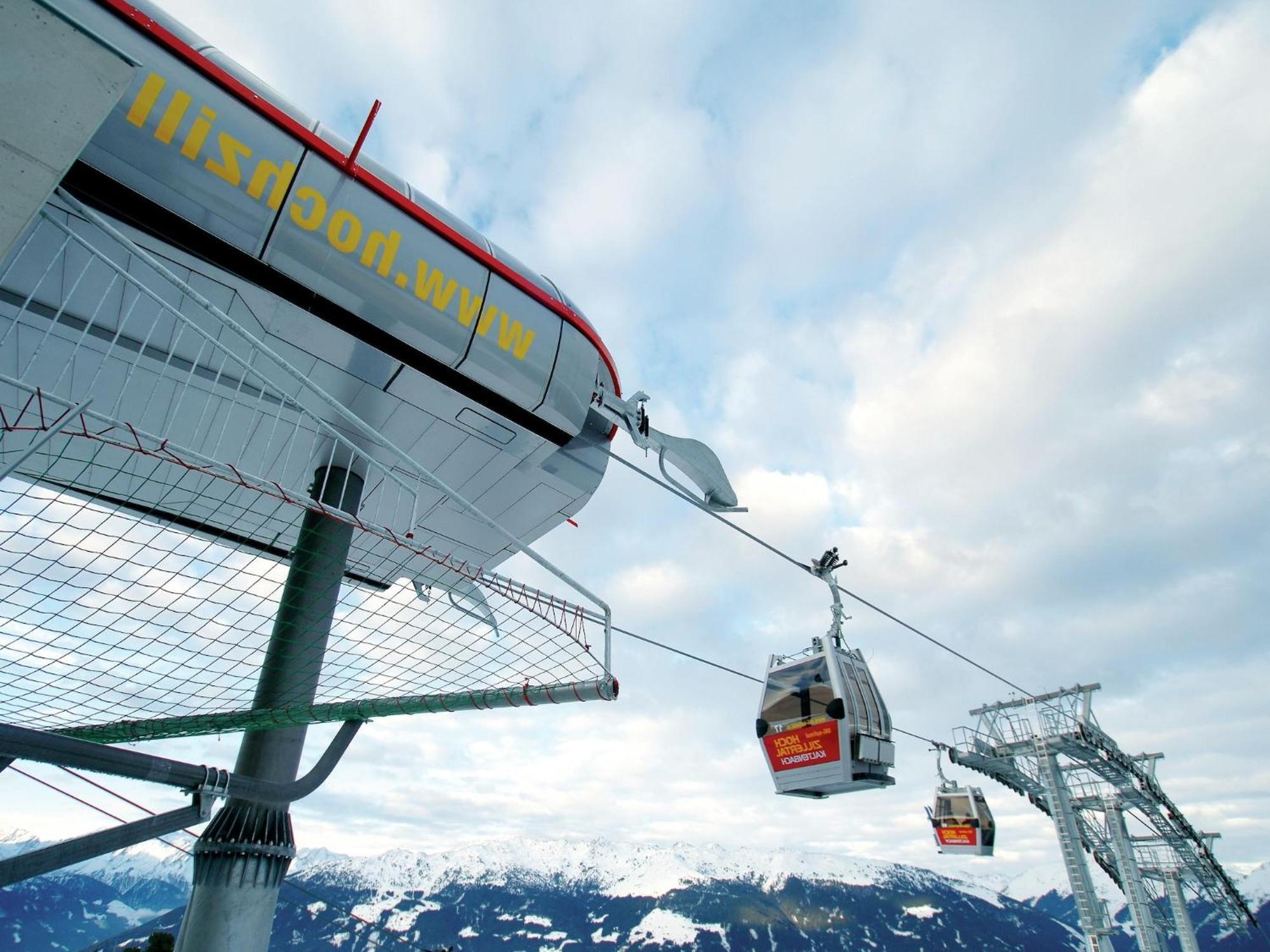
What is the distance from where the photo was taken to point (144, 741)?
851cm

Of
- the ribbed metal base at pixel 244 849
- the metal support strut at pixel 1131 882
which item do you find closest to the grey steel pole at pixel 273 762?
the ribbed metal base at pixel 244 849

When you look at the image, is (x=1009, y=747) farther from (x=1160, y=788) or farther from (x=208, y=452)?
(x=208, y=452)

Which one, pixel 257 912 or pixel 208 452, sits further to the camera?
pixel 208 452

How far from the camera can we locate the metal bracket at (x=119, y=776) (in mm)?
4848

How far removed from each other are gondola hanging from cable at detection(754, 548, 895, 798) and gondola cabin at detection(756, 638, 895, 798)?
1 centimetres

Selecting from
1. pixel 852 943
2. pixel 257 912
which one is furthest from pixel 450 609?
pixel 852 943

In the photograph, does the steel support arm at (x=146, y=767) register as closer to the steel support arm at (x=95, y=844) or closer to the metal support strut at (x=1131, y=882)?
the steel support arm at (x=95, y=844)

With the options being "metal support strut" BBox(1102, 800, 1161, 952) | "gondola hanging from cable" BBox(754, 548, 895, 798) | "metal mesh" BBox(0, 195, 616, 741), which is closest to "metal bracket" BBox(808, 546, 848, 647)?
"gondola hanging from cable" BBox(754, 548, 895, 798)

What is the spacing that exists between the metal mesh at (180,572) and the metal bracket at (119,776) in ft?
2.33

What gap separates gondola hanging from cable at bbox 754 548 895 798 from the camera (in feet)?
33.2

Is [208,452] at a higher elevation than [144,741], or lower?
higher

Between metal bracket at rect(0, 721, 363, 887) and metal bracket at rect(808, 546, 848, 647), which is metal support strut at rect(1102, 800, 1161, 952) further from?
metal bracket at rect(0, 721, 363, 887)

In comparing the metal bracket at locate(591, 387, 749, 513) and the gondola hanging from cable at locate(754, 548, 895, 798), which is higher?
the metal bracket at locate(591, 387, 749, 513)

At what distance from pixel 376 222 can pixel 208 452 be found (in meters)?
3.64
